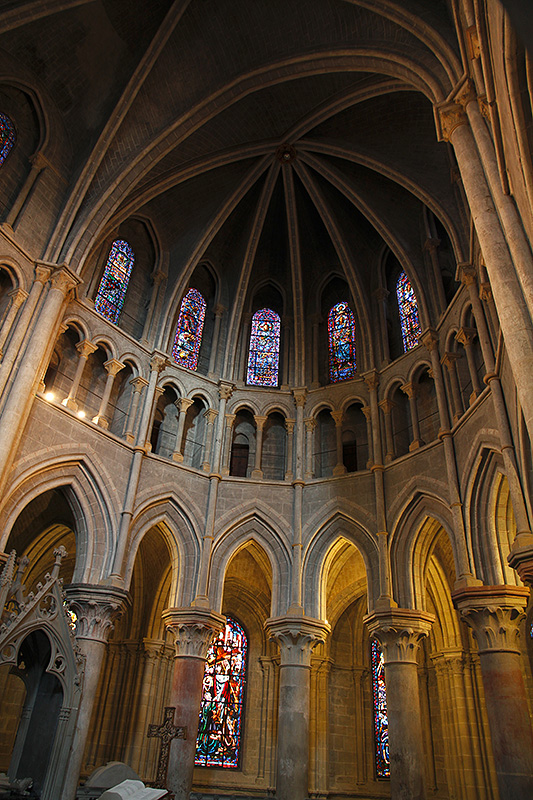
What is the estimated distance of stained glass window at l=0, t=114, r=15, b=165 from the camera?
45.8 feet

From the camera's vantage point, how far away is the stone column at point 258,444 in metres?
16.6

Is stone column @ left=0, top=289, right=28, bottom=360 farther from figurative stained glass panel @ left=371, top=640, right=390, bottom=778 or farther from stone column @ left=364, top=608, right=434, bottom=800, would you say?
figurative stained glass panel @ left=371, top=640, right=390, bottom=778

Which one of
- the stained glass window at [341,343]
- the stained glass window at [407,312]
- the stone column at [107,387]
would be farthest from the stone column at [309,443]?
the stone column at [107,387]

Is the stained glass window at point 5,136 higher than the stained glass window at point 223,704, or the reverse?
the stained glass window at point 5,136

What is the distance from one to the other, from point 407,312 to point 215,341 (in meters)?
5.70

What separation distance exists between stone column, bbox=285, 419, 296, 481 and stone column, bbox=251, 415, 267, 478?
2.25 feet

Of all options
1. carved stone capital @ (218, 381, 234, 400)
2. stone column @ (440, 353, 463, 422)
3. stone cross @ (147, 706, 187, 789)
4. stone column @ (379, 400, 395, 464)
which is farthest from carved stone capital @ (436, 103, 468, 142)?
stone cross @ (147, 706, 187, 789)

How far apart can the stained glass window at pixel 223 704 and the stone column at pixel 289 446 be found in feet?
15.2

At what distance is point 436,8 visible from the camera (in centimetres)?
1225

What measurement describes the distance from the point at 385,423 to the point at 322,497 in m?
2.51

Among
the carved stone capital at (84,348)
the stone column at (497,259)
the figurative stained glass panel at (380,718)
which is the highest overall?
the carved stone capital at (84,348)

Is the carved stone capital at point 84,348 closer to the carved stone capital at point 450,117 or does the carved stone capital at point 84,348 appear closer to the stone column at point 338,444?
the stone column at point 338,444

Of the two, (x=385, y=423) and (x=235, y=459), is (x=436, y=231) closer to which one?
(x=385, y=423)

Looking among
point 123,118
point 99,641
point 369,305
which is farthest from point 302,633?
point 123,118
